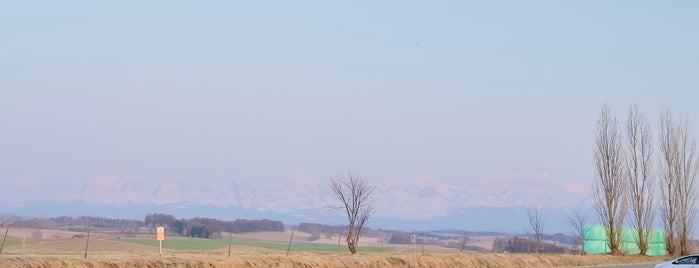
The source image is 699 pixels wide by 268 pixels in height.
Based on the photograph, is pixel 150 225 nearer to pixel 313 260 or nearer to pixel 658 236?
pixel 658 236

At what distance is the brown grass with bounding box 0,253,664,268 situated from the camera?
37344 millimetres

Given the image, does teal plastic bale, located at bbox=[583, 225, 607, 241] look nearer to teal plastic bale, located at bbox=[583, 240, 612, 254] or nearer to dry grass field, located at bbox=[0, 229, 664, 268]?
teal plastic bale, located at bbox=[583, 240, 612, 254]

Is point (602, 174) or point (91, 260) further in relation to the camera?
point (602, 174)

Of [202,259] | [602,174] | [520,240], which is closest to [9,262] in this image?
[202,259]

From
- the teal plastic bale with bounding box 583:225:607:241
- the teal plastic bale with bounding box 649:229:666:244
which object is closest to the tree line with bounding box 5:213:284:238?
the teal plastic bale with bounding box 583:225:607:241

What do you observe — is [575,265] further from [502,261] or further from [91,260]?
[91,260]

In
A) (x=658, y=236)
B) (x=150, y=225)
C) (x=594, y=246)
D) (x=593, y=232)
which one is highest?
(x=150, y=225)

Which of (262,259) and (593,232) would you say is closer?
(262,259)

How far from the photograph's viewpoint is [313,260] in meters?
46.7

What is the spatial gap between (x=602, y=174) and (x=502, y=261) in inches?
878

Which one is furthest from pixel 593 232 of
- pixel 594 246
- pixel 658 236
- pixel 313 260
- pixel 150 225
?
pixel 150 225

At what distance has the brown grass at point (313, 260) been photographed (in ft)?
123

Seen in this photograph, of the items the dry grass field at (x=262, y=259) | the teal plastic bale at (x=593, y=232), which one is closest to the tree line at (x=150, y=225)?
the dry grass field at (x=262, y=259)

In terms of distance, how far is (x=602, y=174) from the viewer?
75.2m
